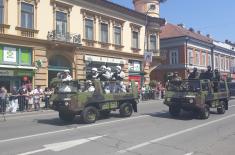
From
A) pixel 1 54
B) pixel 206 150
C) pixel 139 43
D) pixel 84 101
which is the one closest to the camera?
pixel 206 150

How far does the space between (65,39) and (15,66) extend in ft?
17.6

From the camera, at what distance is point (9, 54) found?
25.2 m

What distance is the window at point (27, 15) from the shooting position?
86.5ft

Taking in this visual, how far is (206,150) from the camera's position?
9750 mm

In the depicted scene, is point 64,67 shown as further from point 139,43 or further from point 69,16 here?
point 139,43

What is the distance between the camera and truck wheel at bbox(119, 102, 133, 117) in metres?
16.9

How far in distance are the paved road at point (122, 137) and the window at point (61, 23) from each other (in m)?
14.7

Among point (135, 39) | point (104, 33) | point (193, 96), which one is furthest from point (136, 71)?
point (193, 96)

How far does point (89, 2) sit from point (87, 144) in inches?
911

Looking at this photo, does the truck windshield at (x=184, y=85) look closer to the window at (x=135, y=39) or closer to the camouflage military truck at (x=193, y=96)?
the camouflage military truck at (x=193, y=96)

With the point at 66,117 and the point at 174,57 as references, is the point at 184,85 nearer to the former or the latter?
the point at 66,117

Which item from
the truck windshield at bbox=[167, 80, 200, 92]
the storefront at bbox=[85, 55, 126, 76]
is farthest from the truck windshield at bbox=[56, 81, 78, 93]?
the storefront at bbox=[85, 55, 126, 76]

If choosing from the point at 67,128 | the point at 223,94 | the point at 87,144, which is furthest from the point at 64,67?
the point at 87,144

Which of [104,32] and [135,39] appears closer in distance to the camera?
[104,32]
